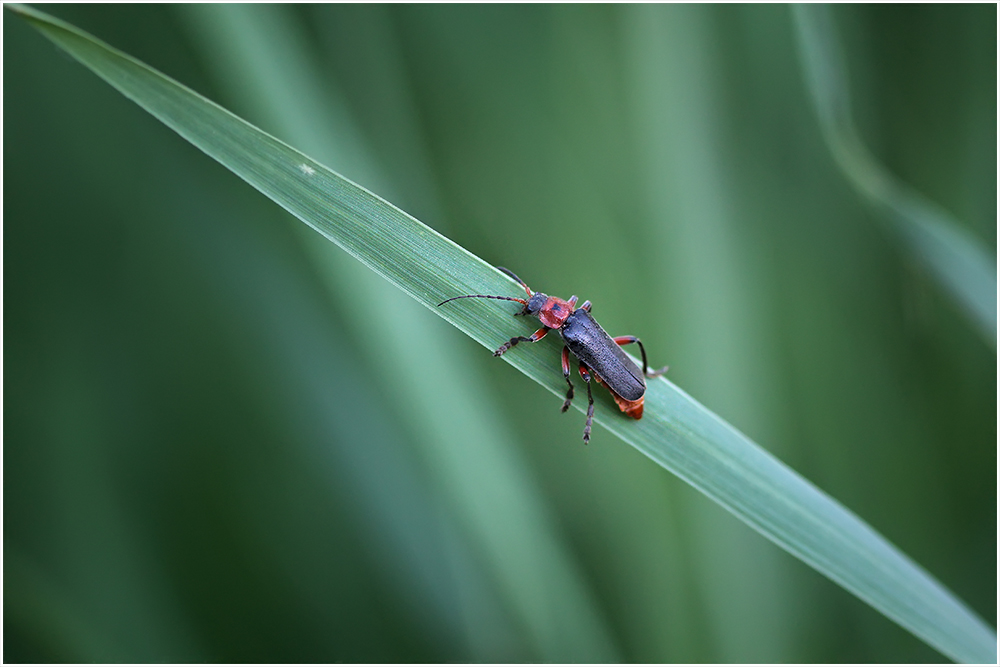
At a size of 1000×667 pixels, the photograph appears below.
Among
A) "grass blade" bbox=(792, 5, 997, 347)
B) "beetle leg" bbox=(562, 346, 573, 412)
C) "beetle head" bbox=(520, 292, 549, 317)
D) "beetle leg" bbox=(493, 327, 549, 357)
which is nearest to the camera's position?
"beetle leg" bbox=(493, 327, 549, 357)

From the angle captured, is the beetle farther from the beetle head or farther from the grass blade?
the grass blade

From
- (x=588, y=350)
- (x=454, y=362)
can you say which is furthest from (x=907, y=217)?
(x=454, y=362)

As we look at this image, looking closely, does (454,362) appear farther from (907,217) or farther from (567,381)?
(907,217)

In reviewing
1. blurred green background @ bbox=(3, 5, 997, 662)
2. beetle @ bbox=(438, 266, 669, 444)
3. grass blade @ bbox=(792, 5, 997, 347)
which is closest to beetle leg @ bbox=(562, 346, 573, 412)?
beetle @ bbox=(438, 266, 669, 444)

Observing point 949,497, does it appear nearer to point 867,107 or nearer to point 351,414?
point 867,107

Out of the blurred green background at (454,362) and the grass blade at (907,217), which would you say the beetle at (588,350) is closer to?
the blurred green background at (454,362)

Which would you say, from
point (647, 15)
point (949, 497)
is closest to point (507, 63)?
point (647, 15)

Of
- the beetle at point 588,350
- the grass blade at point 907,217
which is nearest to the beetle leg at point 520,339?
the beetle at point 588,350
